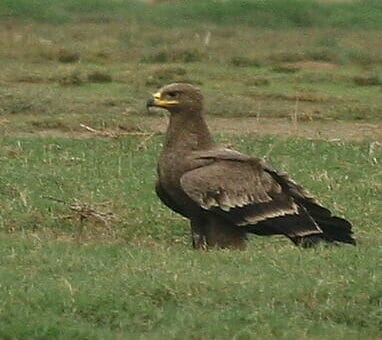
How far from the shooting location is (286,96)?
17.7 meters

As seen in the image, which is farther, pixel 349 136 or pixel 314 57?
pixel 314 57

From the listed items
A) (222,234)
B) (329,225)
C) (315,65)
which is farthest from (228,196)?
(315,65)

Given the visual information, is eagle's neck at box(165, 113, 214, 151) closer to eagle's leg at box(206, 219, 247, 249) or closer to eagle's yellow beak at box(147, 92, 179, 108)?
eagle's yellow beak at box(147, 92, 179, 108)

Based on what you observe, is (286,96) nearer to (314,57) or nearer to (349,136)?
(349,136)

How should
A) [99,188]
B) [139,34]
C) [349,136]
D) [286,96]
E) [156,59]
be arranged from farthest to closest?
1. [139,34]
2. [156,59]
3. [286,96]
4. [349,136]
5. [99,188]

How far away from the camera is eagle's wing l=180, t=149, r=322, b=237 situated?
838cm

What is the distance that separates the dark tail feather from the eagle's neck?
0.74 meters

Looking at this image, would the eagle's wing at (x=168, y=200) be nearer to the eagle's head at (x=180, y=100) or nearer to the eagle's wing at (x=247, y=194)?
the eagle's wing at (x=247, y=194)

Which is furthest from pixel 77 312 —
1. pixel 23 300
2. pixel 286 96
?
pixel 286 96

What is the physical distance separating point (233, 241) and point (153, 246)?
506mm

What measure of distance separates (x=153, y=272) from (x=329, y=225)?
1.68 meters

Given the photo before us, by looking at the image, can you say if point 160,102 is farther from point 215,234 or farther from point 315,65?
point 315,65

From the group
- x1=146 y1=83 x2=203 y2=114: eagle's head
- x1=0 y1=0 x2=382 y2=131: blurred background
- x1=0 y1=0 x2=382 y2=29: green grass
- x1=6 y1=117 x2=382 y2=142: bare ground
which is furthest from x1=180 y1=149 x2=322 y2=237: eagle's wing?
x1=0 y1=0 x2=382 y2=29: green grass

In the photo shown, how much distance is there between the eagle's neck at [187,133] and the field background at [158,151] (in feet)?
2.06
